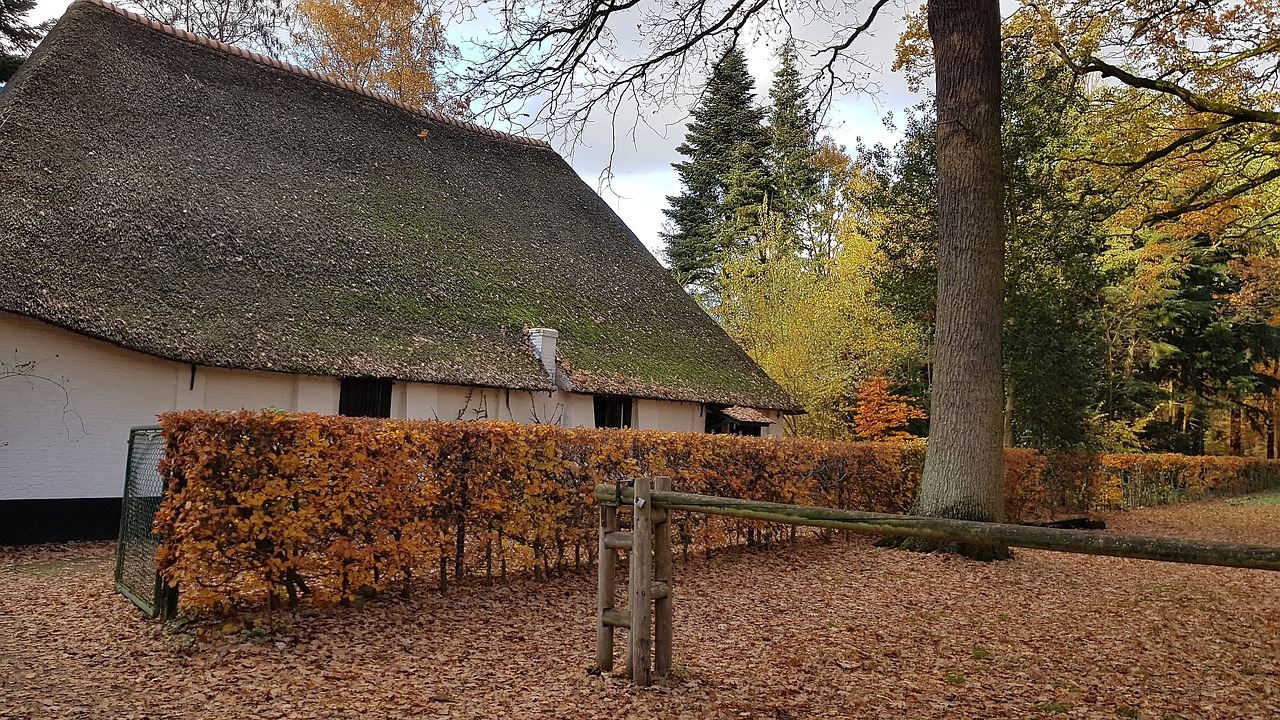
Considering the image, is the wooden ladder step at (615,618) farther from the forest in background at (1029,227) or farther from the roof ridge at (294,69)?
the roof ridge at (294,69)

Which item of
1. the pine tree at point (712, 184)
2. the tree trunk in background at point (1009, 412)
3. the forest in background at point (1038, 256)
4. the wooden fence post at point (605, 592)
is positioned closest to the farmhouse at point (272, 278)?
the forest in background at point (1038, 256)

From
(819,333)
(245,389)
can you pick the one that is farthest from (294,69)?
(819,333)

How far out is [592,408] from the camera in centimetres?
1470

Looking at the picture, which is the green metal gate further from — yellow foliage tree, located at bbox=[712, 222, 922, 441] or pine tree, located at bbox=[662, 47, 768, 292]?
pine tree, located at bbox=[662, 47, 768, 292]

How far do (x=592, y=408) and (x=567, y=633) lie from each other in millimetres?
8700

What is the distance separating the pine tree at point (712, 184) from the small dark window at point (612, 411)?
15879 millimetres

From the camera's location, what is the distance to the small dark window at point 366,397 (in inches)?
465

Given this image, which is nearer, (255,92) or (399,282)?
(399,282)

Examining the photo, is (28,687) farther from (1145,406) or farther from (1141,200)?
(1145,406)

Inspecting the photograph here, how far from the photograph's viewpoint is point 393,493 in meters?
6.45

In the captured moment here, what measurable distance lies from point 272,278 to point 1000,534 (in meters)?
10.6

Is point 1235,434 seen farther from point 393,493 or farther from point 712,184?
point 393,493

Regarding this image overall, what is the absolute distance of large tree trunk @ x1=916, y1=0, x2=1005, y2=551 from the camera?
9.16 m

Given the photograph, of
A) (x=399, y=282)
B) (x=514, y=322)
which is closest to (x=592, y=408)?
(x=514, y=322)
